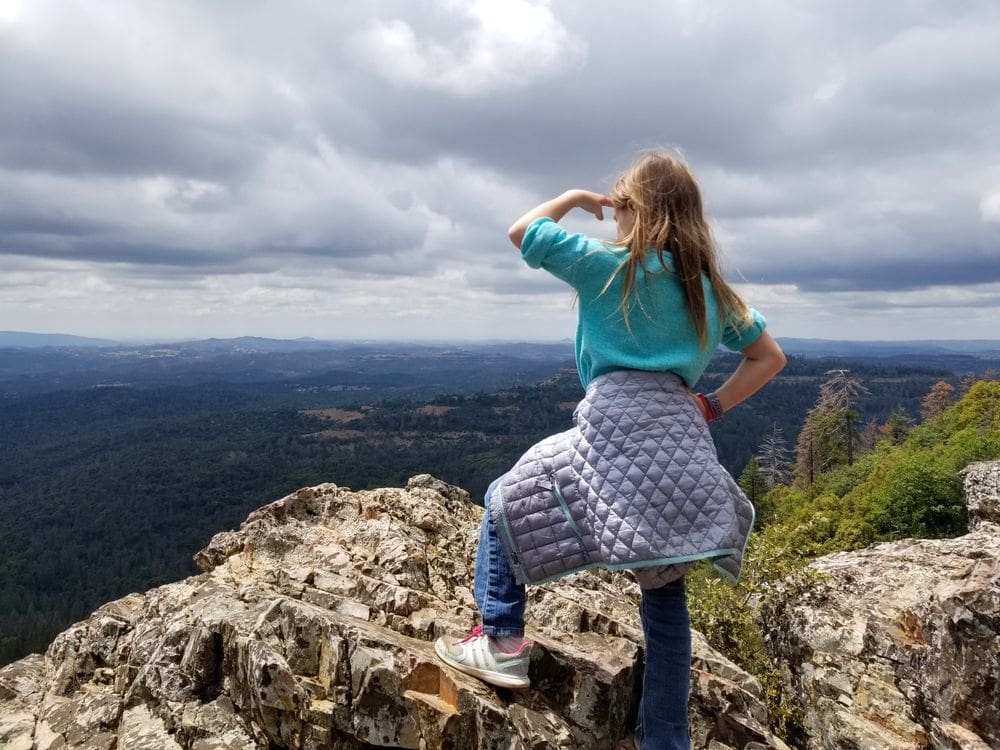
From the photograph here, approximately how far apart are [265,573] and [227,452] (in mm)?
A: 178608

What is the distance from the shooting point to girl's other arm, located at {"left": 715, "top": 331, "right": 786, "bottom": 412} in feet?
12.7

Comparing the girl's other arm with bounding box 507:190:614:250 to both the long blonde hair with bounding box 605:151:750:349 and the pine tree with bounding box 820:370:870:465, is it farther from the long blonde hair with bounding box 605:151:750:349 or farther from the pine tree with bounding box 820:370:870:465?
the pine tree with bounding box 820:370:870:465

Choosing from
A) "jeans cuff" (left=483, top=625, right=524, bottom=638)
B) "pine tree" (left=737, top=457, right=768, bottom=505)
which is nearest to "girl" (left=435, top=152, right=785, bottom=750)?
"jeans cuff" (left=483, top=625, right=524, bottom=638)

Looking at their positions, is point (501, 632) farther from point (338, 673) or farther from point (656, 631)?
point (338, 673)

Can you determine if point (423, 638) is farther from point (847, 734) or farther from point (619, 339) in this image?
point (847, 734)

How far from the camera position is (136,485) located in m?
140

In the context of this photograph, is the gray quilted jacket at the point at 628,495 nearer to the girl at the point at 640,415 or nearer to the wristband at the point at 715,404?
the girl at the point at 640,415

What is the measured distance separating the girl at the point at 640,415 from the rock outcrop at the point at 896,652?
2.93m

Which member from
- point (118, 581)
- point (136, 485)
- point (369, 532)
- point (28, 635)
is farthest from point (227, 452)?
point (369, 532)

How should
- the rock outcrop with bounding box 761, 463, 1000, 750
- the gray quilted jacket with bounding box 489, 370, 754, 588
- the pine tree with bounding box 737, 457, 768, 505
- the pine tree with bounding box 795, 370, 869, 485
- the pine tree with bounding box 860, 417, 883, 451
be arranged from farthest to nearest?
the pine tree with bounding box 860, 417, 883, 451 → the pine tree with bounding box 737, 457, 768, 505 → the pine tree with bounding box 795, 370, 869, 485 → the rock outcrop with bounding box 761, 463, 1000, 750 → the gray quilted jacket with bounding box 489, 370, 754, 588

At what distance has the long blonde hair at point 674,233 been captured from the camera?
335cm

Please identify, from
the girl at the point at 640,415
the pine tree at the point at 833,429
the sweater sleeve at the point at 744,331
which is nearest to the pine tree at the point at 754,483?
the pine tree at the point at 833,429

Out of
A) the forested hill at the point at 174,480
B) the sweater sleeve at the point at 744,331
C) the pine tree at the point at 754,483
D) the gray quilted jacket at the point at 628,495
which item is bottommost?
the forested hill at the point at 174,480

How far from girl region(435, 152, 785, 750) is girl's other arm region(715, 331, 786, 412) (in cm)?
7
